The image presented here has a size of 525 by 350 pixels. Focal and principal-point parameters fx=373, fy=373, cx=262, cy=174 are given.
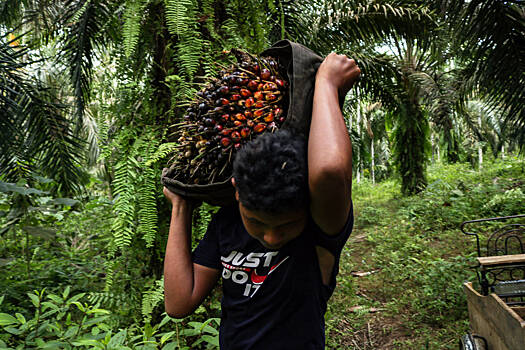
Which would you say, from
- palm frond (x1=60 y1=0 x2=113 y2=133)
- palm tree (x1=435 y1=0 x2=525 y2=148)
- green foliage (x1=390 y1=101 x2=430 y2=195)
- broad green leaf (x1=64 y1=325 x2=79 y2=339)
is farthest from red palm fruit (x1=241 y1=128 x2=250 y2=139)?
green foliage (x1=390 y1=101 x2=430 y2=195)

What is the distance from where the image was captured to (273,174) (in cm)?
85

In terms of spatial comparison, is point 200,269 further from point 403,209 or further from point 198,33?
point 403,209

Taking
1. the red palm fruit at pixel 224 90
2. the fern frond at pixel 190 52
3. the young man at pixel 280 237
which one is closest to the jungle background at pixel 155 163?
the fern frond at pixel 190 52

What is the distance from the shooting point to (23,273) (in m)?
3.27

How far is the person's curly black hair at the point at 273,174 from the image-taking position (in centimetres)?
85

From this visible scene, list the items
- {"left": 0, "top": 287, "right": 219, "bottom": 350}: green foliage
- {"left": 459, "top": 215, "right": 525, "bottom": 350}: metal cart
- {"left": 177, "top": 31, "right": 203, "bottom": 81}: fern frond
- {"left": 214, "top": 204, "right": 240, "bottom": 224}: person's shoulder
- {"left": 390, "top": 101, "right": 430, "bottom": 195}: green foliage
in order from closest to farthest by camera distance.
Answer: {"left": 214, "top": 204, "right": 240, "bottom": 224}: person's shoulder < {"left": 0, "top": 287, "right": 219, "bottom": 350}: green foliage < {"left": 177, "top": 31, "right": 203, "bottom": 81}: fern frond < {"left": 459, "top": 215, "right": 525, "bottom": 350}: metal cart < {"left": 390, "top": 101, "right": 430, "bottom": 195}: green foliage

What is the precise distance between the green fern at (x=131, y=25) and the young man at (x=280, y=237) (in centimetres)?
100

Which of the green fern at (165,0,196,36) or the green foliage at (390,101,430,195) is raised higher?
the green foliage at (390,101,430,195)

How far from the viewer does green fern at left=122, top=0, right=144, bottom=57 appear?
1.85 meters

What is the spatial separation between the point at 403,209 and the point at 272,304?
7.70m

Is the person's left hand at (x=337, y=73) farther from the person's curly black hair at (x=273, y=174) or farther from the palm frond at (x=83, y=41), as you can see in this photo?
the palm frond at (x=83, y=41)

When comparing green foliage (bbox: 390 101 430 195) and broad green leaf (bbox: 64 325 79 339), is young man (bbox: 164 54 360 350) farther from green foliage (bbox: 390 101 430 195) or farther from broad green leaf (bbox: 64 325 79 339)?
green foliage (bbox: 390 101 430 195)

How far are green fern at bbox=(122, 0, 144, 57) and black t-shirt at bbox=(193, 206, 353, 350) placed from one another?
1.26m

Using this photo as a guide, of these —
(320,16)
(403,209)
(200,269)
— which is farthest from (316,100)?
(403,209)
